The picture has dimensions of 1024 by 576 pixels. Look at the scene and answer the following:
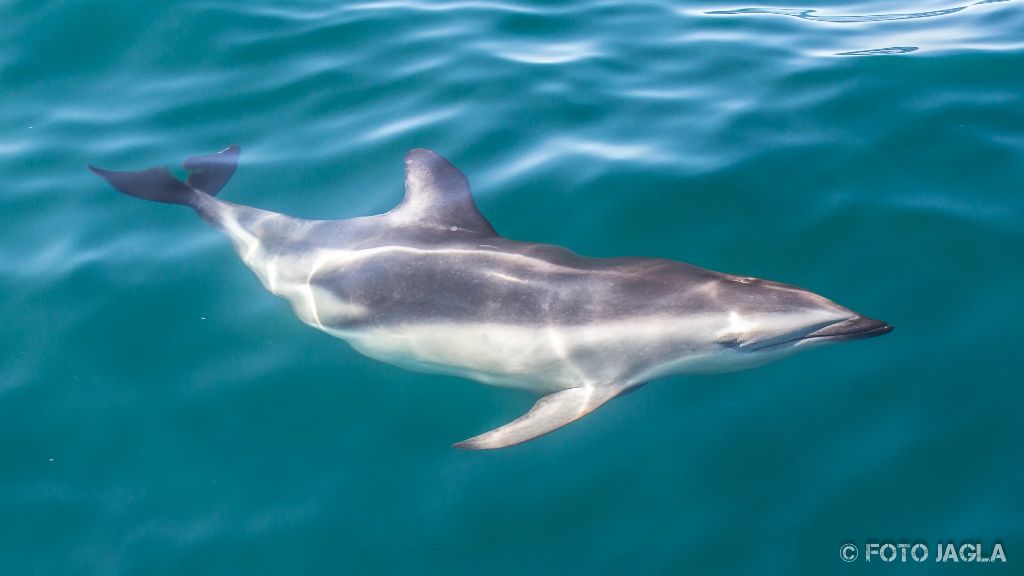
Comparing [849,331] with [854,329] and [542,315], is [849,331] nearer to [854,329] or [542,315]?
[854,329]

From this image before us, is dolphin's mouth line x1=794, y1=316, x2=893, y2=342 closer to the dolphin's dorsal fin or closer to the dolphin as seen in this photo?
the dolphin

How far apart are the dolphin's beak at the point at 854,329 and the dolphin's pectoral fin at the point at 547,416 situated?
57.4 inches

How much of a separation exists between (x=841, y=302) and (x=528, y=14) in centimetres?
634

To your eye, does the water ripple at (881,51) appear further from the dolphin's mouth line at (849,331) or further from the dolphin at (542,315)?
the dolphin's mouth line at (849,331)

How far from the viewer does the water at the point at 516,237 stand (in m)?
5.37

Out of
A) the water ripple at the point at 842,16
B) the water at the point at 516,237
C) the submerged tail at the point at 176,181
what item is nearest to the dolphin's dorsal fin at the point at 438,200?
the water at the point at 516,237

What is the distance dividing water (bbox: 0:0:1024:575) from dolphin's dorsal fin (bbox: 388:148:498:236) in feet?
1.58

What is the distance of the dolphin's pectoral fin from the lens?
5609mm

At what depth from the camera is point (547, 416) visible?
5.99 meters

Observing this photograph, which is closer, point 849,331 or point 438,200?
point 849,331

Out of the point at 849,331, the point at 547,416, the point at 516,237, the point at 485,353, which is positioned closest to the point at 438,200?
the point at 516,237

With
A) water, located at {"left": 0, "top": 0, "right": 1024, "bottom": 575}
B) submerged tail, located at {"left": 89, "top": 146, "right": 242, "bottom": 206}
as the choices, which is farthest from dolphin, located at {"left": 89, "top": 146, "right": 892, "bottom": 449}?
submerged tail, located at {"left": 89, "top": 146, "right": 242, "bottom": 206}

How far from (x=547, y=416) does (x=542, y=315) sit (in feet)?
2.40

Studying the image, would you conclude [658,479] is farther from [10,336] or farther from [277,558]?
[10,336]
